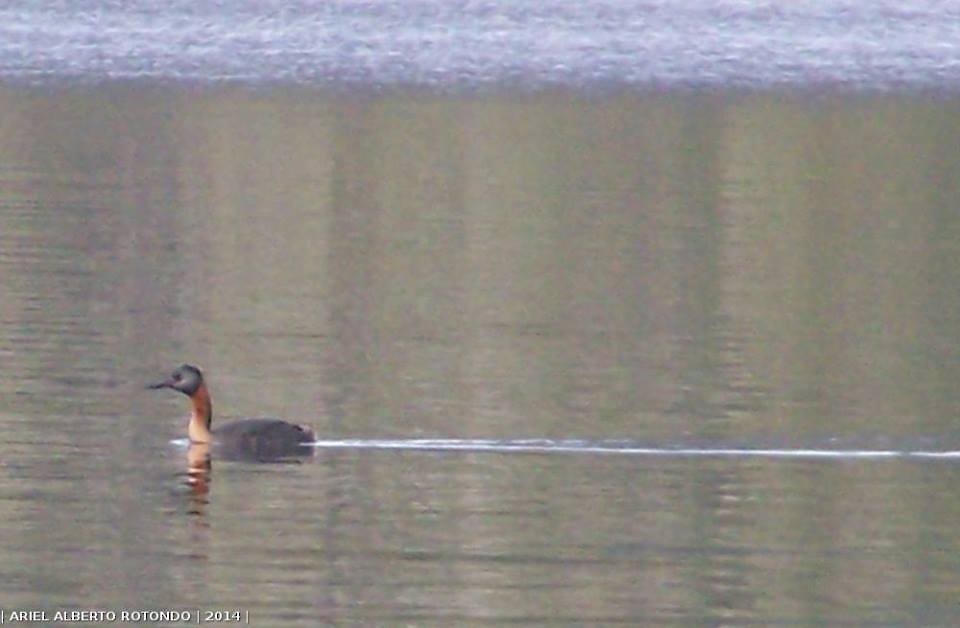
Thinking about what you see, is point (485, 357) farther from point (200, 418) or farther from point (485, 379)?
point (200, 418)

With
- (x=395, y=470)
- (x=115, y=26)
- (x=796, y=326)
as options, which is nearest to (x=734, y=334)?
(x=796, y=326)

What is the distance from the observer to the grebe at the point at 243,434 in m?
16.8

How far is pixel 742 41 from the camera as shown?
67.3 m

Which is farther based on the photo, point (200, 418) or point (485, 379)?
point (485, 379)

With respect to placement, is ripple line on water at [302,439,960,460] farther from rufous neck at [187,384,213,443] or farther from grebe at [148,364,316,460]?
rufous neck at [187,384,213,443]

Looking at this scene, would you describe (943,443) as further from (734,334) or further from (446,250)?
(446,250)

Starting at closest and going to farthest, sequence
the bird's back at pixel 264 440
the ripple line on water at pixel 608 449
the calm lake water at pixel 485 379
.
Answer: the calm lake water at pixel 485 379
the bird's back at pixel 264 440
the ripple line on water at pixel 608 449

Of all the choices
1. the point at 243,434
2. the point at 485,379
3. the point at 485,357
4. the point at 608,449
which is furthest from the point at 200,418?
the point at 485,357

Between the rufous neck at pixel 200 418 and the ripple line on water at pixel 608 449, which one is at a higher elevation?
the rufous neck at pixel 200 418

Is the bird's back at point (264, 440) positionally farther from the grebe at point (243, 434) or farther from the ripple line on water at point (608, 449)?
the ripple line on water at point (608, 449)

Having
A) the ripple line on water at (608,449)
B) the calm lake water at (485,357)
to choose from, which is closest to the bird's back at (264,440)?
the calm lake water at (485,357)

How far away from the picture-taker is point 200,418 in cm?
1719

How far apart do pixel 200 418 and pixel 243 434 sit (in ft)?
1.08

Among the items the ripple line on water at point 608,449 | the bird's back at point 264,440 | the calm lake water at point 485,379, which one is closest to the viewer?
the calm lake water at point 485,379
